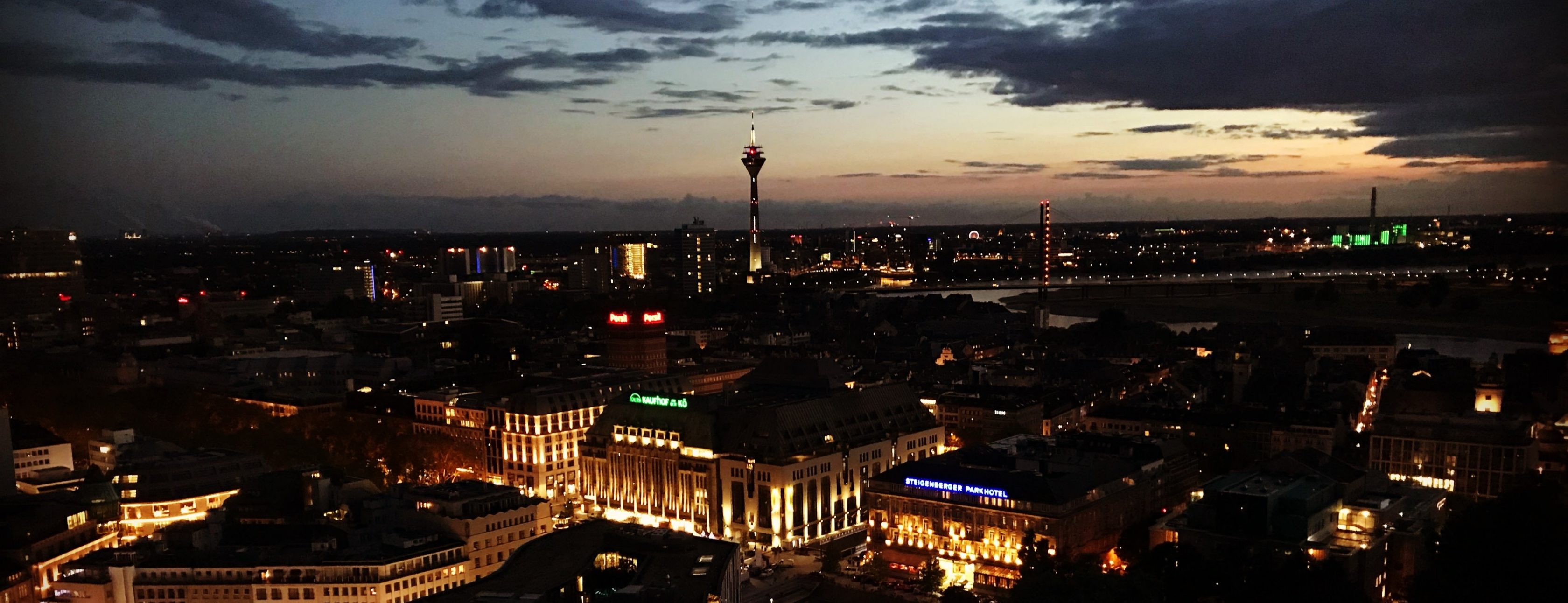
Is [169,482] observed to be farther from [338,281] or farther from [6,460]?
[338,281]

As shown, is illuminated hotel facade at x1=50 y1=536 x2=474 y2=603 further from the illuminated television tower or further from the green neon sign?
the illuminated television tower

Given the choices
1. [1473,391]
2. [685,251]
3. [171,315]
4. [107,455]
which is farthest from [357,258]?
[1473,391]

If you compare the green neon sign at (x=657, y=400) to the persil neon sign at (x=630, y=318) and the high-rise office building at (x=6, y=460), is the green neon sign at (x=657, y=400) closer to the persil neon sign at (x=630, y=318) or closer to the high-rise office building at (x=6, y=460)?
the high-rise office building at (x=6, y=460)

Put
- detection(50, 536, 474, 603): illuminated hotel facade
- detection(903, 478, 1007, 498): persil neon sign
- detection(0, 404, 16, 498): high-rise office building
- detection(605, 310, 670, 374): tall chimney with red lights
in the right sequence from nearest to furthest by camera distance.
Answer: detection(50, 536, 474, 603): illuminated hotel facade, detection(903, 478, 1007, 498): persil neon sign, detection(0, 404, 16, 498): high-rise office building, detection(605, 310, 670, 374): tall chimney with red lights

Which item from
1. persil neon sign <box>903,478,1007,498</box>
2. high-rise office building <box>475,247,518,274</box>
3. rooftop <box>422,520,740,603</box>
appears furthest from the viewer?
high-rise office building <box>475,247,518,274</box>

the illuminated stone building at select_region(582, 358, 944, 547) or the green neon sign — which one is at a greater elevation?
the green neon sign

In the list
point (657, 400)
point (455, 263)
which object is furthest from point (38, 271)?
point (455, 263)

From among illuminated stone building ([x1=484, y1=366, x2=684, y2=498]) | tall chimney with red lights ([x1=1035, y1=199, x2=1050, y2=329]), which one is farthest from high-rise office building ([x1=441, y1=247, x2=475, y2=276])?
illuminated stone building ([x1=484, y1=366, x2=684, y2=498])

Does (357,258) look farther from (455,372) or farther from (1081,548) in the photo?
(1081,548)
